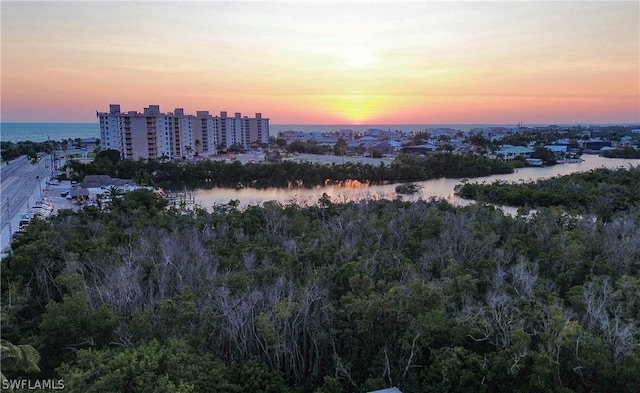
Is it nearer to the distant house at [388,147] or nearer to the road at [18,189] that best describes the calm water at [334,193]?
the road at [18,189]

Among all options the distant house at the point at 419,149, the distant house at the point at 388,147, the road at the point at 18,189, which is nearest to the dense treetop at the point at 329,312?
the road at the point at 18,189

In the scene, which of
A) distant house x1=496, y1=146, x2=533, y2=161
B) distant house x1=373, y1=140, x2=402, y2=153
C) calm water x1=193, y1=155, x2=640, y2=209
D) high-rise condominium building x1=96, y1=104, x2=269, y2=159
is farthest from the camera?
distant house x1=373, y1=140, x2=402, y2=153

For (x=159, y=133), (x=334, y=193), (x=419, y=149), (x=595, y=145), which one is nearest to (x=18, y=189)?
(x=159, y=133)

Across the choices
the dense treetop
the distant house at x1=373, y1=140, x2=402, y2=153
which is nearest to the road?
the dense treetop

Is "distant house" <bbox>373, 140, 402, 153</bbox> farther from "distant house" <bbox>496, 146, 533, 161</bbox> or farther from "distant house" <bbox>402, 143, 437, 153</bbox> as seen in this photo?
"distant house" <bbox>496, 146, 533, 161</bbox>

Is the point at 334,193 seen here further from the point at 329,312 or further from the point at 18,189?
the point at 329,312

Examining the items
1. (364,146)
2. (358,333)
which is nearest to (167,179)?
(358,333)
